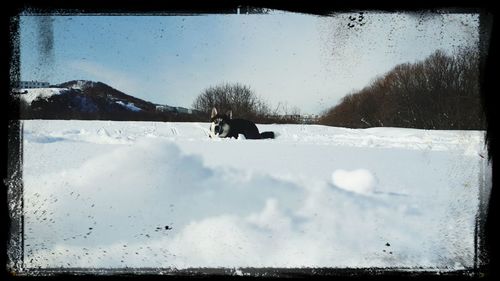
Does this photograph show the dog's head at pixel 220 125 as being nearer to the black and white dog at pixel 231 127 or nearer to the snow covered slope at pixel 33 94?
the black and white dog at pixel 231 127

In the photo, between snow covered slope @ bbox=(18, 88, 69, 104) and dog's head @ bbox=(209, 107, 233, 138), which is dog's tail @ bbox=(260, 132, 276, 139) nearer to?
dog's head @ bbox=(209, 107, 233, 138)

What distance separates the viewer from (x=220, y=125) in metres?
3.22

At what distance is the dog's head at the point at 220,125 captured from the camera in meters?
2.73

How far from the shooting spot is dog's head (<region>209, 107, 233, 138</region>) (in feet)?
8.95

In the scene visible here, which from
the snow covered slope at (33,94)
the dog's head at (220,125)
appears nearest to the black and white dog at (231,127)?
the dog's head at (220,125)

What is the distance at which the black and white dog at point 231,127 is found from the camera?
280cm

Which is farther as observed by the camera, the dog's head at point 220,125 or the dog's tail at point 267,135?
the dog's tail at point 267,135

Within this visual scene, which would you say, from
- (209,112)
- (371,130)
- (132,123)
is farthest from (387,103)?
(132,123)

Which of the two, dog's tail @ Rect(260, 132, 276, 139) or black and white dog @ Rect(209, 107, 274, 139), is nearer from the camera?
black and white dog @ Rect(209, 107, 274, 139)

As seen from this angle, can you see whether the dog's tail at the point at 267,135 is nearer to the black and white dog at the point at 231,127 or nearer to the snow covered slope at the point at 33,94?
the black and white dog at the point at 231,127

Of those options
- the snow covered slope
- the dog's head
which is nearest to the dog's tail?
the dog's head

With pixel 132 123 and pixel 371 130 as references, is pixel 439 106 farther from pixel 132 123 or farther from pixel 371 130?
pixel 132 123

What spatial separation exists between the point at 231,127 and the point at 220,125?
0.20 metres

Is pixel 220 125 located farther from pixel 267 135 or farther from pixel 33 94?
pixel 33 94
